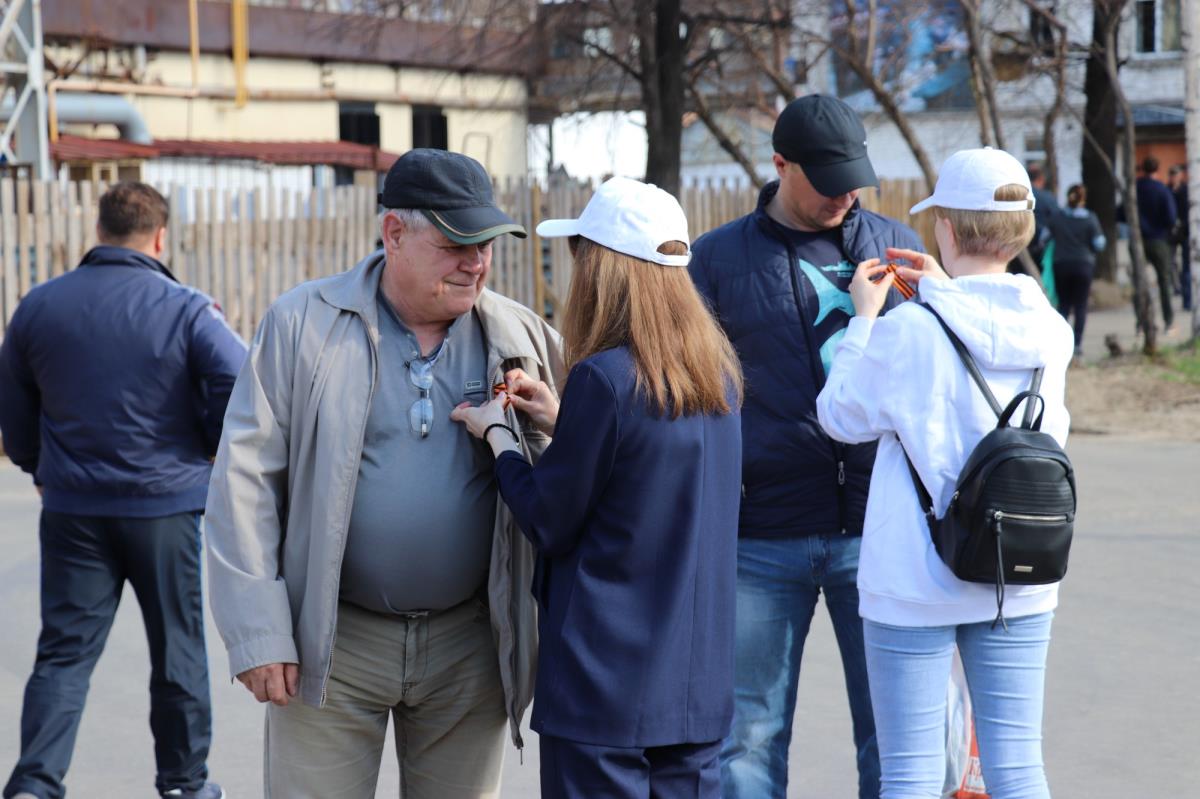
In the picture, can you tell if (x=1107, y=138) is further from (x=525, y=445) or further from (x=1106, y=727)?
(x=525, y=445)

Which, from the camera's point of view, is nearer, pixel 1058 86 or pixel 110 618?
pixel 110 618

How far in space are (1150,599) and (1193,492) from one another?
263 centimetres

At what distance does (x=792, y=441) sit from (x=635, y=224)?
38.7 inches

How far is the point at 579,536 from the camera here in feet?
9.33

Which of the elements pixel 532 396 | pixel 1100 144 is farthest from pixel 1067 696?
pixel 1100 144

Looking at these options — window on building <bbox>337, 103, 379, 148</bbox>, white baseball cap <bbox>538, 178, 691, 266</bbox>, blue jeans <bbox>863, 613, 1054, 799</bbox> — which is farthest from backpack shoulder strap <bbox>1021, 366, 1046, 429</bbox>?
window on building <bbox>337, 103, 379, 148</bbox>

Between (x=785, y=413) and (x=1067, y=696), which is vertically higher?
(x=785, y=413)

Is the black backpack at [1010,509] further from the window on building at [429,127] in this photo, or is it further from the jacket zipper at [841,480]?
the window on building at [429,127]

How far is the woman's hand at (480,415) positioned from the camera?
2928 millimetres

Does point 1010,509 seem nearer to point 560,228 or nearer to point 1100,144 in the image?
point 560,228

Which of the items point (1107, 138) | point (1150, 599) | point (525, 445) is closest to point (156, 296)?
point (525, 445)

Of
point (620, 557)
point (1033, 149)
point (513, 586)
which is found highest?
point (1033, 149)

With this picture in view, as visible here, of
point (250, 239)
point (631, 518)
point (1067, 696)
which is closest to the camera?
point (631, 518)

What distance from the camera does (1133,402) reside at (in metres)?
12.3
